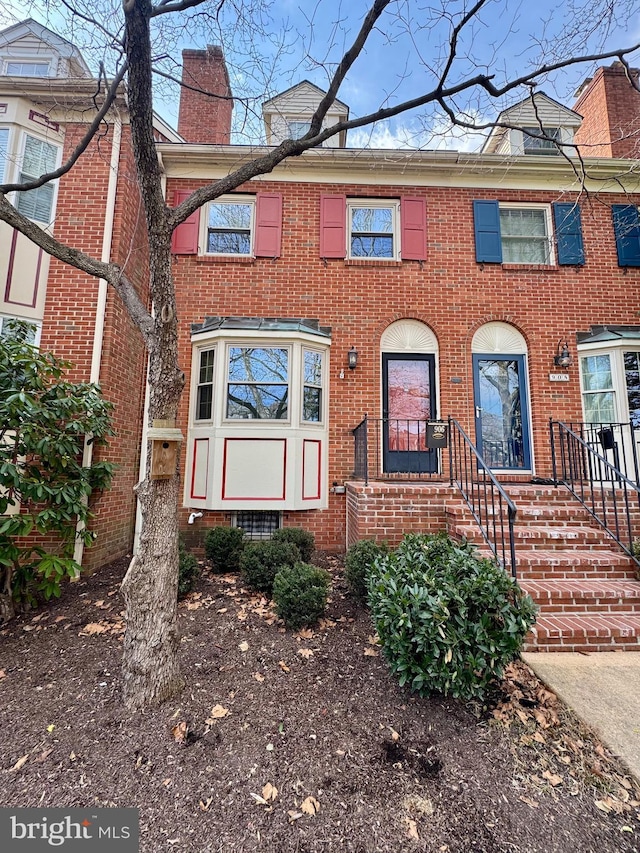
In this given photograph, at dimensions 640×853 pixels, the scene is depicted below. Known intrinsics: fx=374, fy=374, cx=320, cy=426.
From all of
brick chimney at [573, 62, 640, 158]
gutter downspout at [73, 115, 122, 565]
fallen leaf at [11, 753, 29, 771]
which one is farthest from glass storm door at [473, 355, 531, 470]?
fallen leaf at [11, 753, 29, 771]

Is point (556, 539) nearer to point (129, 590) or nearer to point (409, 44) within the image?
point (129, 590)

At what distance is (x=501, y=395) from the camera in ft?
22.6

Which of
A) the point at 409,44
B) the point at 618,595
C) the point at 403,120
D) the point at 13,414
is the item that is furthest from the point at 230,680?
the point at 409,44

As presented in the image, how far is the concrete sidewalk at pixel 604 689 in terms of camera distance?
227cm

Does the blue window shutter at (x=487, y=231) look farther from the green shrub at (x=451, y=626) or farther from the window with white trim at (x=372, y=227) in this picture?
the green shrub at (x=451, y=626)

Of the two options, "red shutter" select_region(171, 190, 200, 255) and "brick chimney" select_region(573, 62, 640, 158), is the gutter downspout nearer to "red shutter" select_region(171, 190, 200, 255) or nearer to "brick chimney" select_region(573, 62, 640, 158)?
"red shutter" select_region(171, 190, 200, 255)

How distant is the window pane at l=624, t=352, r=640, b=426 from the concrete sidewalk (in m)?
4.77

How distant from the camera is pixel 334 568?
536cm

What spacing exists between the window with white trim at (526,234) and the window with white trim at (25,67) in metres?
8.70

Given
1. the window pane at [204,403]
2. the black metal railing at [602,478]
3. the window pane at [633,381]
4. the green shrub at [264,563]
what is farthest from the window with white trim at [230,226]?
the window pane at [633,381]

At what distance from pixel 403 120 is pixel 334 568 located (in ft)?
18.7

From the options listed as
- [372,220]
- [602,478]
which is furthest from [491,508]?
[372,220]

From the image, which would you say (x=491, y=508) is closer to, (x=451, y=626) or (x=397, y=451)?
(x=397, y=451)

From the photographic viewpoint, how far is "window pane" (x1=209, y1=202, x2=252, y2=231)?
7.07 metres
